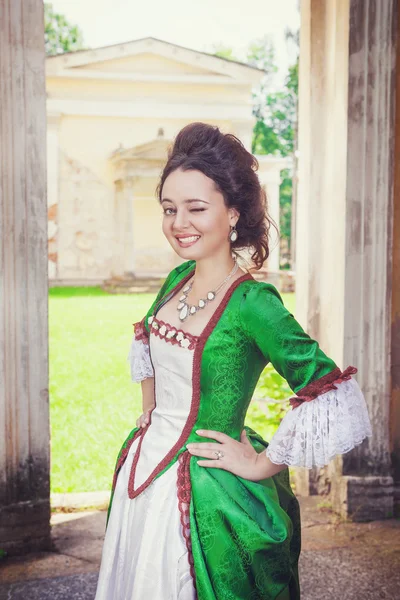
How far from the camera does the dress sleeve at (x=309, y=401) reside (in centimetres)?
138

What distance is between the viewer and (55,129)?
16.5 m

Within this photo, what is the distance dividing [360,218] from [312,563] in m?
1.51

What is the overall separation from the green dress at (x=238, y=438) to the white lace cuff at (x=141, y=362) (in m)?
0.37

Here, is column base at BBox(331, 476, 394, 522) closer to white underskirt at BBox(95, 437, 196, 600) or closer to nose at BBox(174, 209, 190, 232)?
A: white underskirt at BBox(95, 437, 196, 600)

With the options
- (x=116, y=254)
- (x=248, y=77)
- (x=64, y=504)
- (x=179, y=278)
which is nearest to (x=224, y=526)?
(x=179, y=278)

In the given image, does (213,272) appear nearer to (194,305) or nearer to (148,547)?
(194,305)

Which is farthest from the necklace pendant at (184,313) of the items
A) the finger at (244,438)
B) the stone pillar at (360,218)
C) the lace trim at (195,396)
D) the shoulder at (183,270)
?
the stone pillar at (360,218)

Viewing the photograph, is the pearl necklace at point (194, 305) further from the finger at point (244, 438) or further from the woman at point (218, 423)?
the finger at point (244, 438)

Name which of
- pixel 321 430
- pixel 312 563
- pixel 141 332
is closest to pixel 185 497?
pixel 321 430

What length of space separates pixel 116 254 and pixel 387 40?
1424 centimetres

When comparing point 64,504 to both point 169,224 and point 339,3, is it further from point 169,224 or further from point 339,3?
point 339,3

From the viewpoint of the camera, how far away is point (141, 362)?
185cm

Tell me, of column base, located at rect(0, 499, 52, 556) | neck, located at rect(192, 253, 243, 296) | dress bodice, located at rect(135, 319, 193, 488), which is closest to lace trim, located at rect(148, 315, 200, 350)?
dress bodice, located at rect(135, 319, 193, 488)

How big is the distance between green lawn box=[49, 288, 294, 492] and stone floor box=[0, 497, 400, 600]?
800 millimetres
